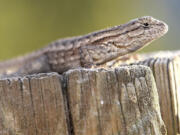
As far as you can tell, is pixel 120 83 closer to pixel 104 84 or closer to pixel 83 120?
pixel 104 84

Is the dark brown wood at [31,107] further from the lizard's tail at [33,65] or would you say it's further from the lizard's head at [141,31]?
the lizard's tail at [33,65]

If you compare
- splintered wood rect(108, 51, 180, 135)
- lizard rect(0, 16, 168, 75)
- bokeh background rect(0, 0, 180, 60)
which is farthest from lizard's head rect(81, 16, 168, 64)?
bokeh background rect(0, 0, 180, 60)

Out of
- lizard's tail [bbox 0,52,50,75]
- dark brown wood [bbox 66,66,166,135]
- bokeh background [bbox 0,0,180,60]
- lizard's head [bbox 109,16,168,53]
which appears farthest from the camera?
bokeh background [bbox 0,0,180,60]

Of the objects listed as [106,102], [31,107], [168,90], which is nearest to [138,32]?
[168,90]

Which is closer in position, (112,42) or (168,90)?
(168,90)

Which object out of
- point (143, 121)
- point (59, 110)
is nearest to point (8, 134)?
point (59, 110)

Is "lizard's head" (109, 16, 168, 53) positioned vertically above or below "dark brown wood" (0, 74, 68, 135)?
above

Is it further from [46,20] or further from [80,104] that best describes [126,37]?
[46,20]

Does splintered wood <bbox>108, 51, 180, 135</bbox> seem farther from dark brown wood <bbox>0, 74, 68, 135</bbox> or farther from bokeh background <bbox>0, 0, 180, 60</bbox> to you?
bokeh background <bbox>0, 0, 180, 60</bbox>

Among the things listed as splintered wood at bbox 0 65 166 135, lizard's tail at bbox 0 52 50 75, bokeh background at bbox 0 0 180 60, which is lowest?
splintered wood at bbox 0 65 166 135

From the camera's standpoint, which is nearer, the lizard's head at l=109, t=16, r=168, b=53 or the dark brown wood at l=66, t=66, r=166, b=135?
the dark brown wood at l=66, t=66, r=166, b=135
